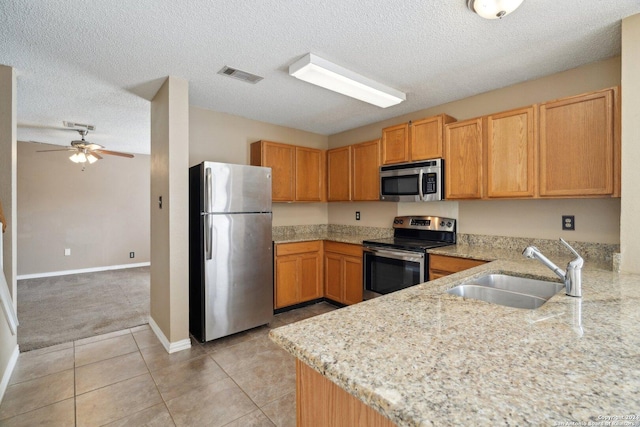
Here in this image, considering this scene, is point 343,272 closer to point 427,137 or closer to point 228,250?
point 228,250

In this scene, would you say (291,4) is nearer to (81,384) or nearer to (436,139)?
(436,139)

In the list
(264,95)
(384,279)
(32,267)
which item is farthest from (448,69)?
(32,267)

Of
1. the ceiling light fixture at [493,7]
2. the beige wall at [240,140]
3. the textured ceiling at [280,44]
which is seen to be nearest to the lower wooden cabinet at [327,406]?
the textured ceiling at [280,44]

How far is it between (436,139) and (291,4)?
1935 millimetres

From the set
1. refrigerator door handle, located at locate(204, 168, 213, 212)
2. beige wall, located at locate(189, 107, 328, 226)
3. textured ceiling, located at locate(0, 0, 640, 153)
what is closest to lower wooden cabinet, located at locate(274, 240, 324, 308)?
beige wall, located at locate(189, 107, 328, 226)

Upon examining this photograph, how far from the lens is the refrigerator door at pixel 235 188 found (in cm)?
278

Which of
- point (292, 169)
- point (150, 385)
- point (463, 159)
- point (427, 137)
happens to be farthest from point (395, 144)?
point (150, 385)

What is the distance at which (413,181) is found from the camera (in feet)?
10.5

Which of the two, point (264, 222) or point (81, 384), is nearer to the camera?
point (81, 384)

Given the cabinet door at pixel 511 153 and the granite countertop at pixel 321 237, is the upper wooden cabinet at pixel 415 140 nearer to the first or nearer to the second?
the cabinet door at pixel 511 153

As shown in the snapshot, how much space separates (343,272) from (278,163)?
1567mm

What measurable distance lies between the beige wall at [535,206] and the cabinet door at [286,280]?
4.99ft

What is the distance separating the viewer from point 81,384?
221cm

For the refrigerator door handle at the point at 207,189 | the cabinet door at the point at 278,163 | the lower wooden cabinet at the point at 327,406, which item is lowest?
the lower wooden cabinet at the point at 327,406
